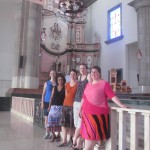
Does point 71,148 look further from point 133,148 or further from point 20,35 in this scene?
point 20,35

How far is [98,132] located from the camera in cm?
301

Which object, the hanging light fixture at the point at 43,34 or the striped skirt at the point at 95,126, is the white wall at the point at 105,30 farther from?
the striped skirt at the point at 95,126

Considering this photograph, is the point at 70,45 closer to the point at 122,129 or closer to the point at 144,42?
the point at 144,42

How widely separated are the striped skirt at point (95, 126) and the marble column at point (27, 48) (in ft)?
36.9

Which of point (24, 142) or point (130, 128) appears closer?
point (130, 128)

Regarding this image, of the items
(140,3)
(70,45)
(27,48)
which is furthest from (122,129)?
(70,45)

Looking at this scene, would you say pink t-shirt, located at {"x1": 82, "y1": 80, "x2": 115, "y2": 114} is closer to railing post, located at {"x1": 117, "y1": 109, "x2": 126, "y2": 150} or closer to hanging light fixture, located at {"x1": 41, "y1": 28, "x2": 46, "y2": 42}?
railing post, located at {"x1": 117, "y1": 109, "x2": 126, "y2": 150}

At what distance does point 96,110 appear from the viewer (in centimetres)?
300

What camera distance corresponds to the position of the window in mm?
17922

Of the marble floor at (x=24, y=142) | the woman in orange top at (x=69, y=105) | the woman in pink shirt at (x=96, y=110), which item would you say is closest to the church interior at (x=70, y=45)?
the marble floor at (x=24, y=142)

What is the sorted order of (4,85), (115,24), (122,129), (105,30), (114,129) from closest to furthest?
(122,129) < (114,129) < (4,85) < (115,24) < (105,30)

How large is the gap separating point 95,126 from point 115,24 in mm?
16515

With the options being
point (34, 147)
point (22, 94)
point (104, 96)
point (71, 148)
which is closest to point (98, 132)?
point (104, 96)

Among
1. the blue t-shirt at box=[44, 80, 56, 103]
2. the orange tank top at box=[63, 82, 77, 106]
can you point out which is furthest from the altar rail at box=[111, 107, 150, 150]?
the blue t-shirt at box=[44, 80, 56, 103]
